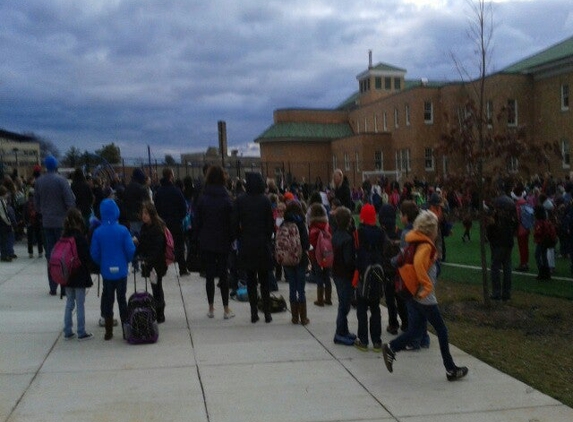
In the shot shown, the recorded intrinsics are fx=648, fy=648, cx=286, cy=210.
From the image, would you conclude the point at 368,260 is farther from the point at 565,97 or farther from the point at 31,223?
the point at 565,97

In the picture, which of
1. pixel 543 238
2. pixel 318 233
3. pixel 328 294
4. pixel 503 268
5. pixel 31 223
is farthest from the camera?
pixel 31 223

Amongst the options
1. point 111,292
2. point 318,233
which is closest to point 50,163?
point 111,292

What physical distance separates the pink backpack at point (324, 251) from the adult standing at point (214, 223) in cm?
122

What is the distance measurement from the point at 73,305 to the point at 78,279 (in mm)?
409

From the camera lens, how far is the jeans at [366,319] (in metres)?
7.50

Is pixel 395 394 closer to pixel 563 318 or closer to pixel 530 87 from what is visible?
pixel 563 318

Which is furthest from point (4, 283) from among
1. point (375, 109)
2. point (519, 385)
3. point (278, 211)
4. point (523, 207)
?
point (375, 109)

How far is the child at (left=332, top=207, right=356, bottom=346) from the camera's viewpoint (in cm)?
766

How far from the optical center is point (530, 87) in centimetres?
4509

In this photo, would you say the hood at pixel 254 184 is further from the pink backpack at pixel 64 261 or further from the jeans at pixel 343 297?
the pink backpack at pixel 64 261

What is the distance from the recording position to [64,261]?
771 cm

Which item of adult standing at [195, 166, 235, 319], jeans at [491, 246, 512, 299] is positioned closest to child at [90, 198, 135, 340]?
adult standing at [195, 166, 235, 319]

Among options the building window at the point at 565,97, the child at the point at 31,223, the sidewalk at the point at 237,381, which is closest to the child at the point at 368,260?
the sidewalk at the point at 237,381

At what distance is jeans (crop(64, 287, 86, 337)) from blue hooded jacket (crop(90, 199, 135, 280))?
0.40m
